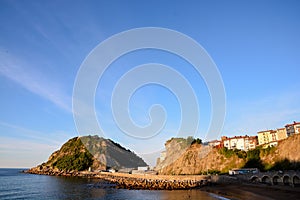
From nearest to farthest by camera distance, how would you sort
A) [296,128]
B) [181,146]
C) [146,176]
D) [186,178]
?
[186,178] → [146,176] → [296,128] → [181,146]

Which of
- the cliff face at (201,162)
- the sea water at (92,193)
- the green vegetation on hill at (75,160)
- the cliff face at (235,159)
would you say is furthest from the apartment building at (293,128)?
the green vegetation on hill at (75,160)

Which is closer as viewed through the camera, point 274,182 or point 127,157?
point 274,182

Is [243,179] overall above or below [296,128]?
below

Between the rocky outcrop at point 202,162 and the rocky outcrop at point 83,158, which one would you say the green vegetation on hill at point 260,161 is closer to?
the rocky outcrop at point 202,162

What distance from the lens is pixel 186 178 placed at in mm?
57219

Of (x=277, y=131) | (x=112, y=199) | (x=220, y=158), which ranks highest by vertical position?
(x=277, y=131)

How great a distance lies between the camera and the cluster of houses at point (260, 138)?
3278 inches

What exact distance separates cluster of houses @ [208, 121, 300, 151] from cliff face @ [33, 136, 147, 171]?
72.7 metres

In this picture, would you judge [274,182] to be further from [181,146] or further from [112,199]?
[181,146]

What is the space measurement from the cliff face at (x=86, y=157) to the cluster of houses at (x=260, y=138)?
2861 inches

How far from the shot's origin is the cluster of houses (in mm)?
83262

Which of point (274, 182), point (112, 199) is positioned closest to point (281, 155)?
point (274, 182)

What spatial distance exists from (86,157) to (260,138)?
9688 cm

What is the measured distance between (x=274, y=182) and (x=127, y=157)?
15827 cm
